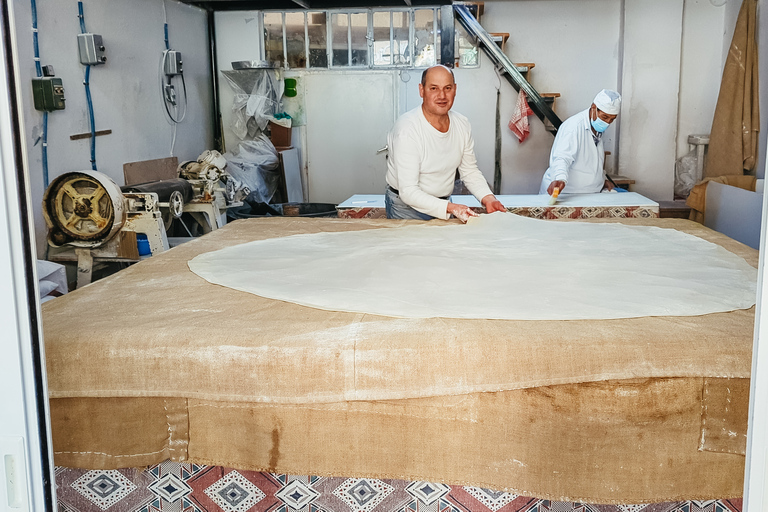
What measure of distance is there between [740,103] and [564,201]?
8.16 ft

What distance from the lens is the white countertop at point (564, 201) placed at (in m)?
3.55

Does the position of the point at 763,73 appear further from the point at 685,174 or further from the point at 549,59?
the point at 549,59

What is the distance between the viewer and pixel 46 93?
3.45 meters

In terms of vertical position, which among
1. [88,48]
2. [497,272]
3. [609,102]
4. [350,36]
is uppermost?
[350,36]

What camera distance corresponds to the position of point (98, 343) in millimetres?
1260

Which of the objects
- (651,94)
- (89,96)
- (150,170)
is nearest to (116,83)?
(89,96)

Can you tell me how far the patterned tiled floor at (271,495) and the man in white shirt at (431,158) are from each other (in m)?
1.50

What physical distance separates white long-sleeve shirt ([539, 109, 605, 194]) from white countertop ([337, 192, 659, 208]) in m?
0.25

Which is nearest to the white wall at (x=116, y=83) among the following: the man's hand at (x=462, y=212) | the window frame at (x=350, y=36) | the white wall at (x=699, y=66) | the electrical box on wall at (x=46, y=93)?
the electrical box on wall at (x=46, y=93)

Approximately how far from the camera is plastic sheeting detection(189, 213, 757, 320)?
1434 millimetres

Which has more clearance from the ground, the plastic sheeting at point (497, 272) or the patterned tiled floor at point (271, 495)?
the plastic sheeting at point (497, 272)

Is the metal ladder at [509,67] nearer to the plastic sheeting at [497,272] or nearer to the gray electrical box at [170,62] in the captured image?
the gray electrical box at [170,62]

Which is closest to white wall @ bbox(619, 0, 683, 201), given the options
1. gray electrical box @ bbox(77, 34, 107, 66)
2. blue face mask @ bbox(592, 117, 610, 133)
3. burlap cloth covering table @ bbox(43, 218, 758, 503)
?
blue face mask @ bbox(592, 117, 610, 133)

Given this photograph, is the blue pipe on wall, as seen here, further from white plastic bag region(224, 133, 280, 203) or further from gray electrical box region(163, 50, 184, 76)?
white plastic bag region(224, 133, 280, 203)
